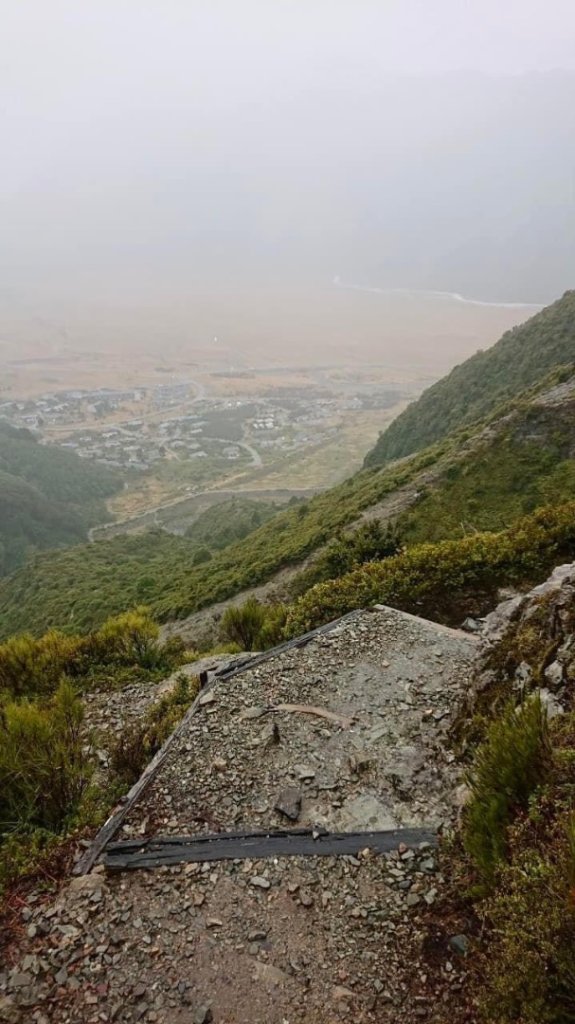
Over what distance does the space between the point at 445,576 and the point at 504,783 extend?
633 cm

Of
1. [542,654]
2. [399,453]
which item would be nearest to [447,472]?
[542,654]

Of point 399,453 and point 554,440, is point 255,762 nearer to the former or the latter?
point 554,440

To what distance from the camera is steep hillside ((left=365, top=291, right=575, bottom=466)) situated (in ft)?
132

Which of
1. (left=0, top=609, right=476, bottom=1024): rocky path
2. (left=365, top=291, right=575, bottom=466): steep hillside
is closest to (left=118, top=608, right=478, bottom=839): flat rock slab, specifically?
(left=0, top=609, right=476, bottom=1024): rocky path

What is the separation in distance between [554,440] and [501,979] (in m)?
20.3

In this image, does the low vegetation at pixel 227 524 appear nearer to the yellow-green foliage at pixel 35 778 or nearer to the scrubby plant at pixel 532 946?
the yellow-green foliage at pixel 35 778

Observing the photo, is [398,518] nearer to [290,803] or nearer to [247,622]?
[247,622]

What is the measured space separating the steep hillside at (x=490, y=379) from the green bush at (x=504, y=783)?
119 feet

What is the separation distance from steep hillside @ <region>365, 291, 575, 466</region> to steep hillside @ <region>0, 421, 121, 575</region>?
50.2 meters

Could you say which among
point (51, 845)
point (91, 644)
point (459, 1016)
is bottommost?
point (91, 644)

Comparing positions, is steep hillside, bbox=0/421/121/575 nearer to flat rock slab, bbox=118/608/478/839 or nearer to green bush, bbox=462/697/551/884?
flat rock slab, bbox=118/608/478/839

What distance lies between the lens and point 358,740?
604 cm

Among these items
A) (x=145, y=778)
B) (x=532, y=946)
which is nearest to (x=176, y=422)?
(x=145, y=778)

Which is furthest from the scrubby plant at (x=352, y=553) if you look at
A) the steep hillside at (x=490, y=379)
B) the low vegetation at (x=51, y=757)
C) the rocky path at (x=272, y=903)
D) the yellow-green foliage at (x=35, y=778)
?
the steep hillside at (x=490, y=379)
